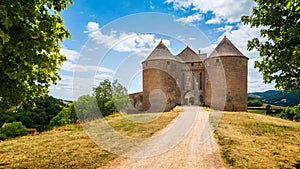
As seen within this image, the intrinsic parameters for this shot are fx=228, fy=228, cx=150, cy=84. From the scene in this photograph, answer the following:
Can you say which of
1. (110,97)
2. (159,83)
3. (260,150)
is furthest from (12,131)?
(260,150)

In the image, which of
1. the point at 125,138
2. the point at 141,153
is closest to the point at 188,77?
the point at 125,138

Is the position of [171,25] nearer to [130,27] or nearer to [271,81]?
[130,27]

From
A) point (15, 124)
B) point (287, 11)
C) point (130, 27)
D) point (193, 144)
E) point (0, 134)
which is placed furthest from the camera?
Result: point (15, 124)

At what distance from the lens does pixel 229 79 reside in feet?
114

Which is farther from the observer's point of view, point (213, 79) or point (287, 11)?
point (213, 79)

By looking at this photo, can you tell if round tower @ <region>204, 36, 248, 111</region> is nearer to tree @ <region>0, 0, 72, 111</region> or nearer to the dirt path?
the dirt path

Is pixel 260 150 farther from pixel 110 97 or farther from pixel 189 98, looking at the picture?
pixel 110 97

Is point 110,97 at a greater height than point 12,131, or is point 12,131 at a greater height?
point 110,97

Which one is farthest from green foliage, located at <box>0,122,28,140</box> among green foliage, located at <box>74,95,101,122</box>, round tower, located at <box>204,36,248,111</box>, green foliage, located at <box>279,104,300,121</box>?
green foliage, located at <box>279,104,300,121</box>

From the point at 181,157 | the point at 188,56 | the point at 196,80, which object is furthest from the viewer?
the point at 188,56

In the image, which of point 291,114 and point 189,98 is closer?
point 291,114

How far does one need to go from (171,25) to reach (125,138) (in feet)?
33.0

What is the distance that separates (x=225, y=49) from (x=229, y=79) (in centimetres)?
478

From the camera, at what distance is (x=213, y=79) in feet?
121
